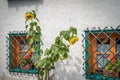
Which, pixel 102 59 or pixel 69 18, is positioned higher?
pixel 69 18

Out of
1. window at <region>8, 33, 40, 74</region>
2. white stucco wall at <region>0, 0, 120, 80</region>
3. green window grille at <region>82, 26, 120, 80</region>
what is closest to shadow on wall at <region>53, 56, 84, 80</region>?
white stucco wall at <region>0, 0, 120, 80</region>

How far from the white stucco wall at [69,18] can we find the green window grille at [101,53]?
0.42 ft

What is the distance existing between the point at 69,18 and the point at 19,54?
165 cm

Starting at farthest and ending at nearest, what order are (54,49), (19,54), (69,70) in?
1. (19,54)
2. (69,70)
3. (54,49)

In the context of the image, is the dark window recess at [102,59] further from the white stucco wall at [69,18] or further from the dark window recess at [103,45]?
the white stucco wall at [69,18]

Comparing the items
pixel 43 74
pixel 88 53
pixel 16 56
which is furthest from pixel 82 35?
pixel 16 56

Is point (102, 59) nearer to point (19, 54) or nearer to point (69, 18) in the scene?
point (69, 18)

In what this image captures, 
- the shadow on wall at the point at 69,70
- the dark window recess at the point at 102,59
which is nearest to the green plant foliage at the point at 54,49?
the shadow on wall at the point at 69,70

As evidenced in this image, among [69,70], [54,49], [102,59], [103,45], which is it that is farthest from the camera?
[69,70]

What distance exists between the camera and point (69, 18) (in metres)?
4.70

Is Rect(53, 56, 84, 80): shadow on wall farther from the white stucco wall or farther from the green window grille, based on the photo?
the green window grille

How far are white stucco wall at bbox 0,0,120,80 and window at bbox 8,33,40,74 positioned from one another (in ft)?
0.74

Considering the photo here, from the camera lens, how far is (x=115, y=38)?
14.7ft

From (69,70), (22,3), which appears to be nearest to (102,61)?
(69,70)
